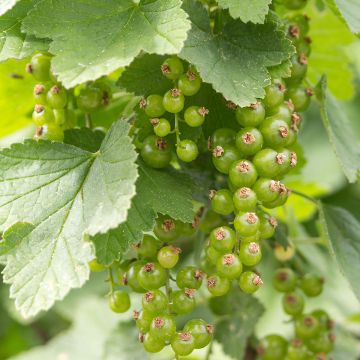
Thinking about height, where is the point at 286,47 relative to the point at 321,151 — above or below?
above

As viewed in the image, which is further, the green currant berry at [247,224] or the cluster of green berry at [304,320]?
the cluster of green berry at [304,320]

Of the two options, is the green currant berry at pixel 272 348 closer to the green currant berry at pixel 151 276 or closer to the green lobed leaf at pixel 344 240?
the green lobed leaf at pixel 344 240

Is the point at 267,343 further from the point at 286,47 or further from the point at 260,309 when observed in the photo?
the point at 286,47

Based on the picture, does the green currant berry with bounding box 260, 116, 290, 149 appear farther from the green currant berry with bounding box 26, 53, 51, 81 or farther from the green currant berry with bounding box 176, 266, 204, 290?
the green currant berry with bounding box 26, 53, 51, 81

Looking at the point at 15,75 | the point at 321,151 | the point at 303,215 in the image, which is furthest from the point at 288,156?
the point at 321,151

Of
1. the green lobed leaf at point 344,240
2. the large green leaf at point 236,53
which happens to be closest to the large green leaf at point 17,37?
the large green leaf at point 236,53
